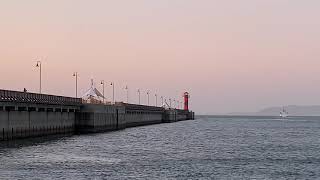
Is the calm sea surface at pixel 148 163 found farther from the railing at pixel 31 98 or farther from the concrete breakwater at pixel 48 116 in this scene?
the railing at pixel 31 98

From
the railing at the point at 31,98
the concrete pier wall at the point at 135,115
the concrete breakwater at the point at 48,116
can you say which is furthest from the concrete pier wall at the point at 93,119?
the concrete pier wall at the point at 135,115

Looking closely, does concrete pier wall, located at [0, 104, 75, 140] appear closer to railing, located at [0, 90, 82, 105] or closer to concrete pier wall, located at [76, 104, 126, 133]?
railing, located at [0, 90, 82, 105]

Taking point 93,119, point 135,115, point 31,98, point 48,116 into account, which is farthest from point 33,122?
point 135,115

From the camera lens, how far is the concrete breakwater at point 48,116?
7640 centimetres

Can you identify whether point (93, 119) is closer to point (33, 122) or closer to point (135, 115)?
point (33, 122)

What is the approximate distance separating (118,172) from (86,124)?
65114 mm

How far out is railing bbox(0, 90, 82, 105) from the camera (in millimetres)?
77312

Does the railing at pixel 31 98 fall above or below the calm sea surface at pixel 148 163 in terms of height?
above

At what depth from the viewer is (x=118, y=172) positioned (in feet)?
154

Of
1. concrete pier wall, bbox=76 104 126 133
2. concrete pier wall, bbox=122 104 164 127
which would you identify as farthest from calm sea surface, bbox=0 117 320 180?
concrete pier wall, bbox=122 104 164 127

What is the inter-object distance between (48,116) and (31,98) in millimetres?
7190

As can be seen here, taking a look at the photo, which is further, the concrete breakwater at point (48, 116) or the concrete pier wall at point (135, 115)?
the concrete pier wall at point (135, 115)

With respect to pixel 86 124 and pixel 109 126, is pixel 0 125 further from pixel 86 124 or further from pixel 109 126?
pixel 109 126

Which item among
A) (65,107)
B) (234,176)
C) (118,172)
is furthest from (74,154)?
(65,107)
